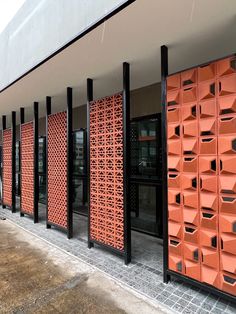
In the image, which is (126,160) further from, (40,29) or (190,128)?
(40,29)

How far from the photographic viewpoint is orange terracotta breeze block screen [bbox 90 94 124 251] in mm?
3539

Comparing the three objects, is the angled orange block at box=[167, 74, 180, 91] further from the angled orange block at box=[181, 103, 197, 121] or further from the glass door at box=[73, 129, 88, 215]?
the glass door at box=[73, 129, 88, 215]

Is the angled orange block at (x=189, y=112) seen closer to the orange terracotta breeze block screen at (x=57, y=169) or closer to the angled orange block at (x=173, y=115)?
the angled orange block at (x=173, y=115)

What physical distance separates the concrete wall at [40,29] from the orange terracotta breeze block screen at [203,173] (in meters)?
1.17

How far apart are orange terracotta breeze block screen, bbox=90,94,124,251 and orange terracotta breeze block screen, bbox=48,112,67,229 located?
0.87 m

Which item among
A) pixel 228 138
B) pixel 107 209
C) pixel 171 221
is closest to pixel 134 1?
pixel 228 138

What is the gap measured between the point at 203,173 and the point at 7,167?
6428mm

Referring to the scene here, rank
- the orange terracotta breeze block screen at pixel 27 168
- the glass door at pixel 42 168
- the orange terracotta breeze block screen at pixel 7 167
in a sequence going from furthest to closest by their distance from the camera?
the glass door at pixel 42 168, the orange terracotta breeze block screen at pixel 7 167, the orange terracotta breeze block screen at pixel 27 168

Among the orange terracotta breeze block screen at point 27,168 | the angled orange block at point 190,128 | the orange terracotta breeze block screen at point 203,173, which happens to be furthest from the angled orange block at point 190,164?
the orange terracotta breeze block screen at point 27,168

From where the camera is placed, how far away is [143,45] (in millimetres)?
2975

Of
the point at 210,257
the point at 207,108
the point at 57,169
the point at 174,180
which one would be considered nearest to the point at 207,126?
the point at 207,108

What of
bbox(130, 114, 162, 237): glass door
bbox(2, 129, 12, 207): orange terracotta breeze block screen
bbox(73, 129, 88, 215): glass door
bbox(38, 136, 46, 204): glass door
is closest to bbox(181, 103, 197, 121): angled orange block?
bbox(130, 114, 162, 237): glass door

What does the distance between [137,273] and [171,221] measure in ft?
2.95

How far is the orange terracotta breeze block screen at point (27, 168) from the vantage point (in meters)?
5.87
